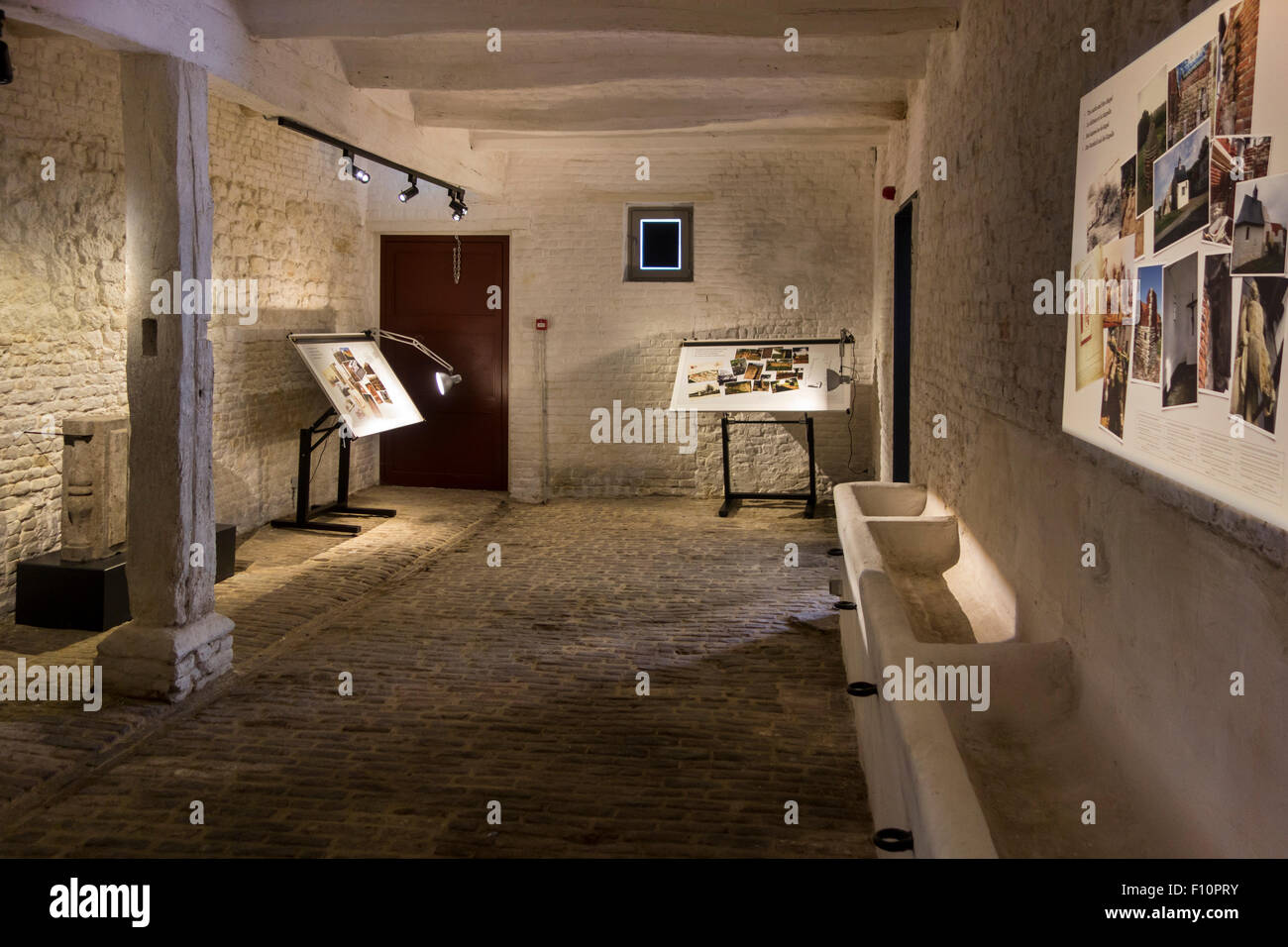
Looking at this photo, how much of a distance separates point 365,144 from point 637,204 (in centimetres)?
378

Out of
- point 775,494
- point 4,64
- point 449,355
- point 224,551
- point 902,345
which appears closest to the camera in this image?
point 4,64

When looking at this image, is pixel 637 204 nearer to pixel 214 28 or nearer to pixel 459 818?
pixel 214 28

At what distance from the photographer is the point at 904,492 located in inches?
254

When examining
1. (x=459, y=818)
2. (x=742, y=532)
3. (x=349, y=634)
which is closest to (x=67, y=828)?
(x=459, y=818)

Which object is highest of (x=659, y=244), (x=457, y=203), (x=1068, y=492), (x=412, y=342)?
(x=457, y=203)

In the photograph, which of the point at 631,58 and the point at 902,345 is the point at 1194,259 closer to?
the point at 631,58

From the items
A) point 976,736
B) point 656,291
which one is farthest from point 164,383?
point 656,291

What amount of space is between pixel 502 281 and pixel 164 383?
5.89 meters

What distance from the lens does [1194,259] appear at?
2.28 meters

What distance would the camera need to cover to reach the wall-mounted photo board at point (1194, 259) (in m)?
1.92

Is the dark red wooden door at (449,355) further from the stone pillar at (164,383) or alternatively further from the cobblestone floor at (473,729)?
the stone pillar at (164,383)

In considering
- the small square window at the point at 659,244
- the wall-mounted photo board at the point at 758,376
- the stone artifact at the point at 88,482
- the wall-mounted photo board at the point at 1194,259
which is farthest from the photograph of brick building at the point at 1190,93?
the small square window at the point at 659,244

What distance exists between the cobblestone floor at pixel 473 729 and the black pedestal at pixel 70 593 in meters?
0.13

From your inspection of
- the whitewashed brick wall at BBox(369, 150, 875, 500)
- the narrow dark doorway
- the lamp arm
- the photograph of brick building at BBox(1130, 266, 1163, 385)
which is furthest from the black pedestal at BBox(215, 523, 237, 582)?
the photograph of brick building at BBox(1130, 266, 1163, 385)
